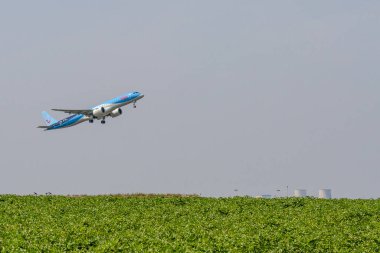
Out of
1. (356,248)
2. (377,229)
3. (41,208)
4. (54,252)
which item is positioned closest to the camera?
(54,252)

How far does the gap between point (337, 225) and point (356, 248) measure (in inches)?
292

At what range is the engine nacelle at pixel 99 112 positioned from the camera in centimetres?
8444

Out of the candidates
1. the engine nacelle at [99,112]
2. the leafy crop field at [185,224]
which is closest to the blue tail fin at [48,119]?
the engine nacelle at [99,112]

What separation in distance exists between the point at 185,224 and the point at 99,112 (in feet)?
185

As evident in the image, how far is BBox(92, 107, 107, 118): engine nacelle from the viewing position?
Result: 8444 centimetres

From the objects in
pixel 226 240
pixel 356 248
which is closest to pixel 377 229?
pixel 356 248

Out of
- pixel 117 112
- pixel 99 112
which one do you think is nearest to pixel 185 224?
pixel 117 112

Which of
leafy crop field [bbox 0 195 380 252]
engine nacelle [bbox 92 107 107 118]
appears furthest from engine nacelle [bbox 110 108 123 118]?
leafy crop field [bbox 0 195 380 252]

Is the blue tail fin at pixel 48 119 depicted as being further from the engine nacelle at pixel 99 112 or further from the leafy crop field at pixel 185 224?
the leafy crop field at pixel 185 224

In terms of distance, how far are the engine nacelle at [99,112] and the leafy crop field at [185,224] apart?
41294mm

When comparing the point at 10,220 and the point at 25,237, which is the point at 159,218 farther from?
the point at 25,237

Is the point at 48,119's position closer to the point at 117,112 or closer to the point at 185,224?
the point at 117,112

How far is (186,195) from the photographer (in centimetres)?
4462

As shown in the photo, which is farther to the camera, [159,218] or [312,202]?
[312,202]
